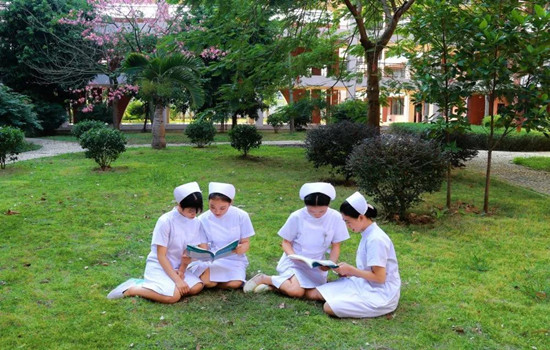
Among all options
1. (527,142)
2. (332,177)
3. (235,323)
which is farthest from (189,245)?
(527,142)

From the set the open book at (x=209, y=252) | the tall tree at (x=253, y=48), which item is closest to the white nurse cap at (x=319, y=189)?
the open book at (x=209, y=252)

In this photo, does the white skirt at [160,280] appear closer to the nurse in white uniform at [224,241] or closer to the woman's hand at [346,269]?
the nurse in white uniform at [224,241]

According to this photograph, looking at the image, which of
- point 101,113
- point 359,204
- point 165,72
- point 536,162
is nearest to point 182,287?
point 359,204

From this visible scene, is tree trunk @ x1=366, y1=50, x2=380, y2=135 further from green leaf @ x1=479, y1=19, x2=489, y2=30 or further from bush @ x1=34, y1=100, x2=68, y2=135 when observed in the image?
bush @ x1=34, y1=100, x2=68, y2=135

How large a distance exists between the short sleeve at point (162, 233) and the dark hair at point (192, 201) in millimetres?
192

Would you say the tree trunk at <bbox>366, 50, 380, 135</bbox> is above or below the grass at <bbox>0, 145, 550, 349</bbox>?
above

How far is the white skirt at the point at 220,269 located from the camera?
4.03m

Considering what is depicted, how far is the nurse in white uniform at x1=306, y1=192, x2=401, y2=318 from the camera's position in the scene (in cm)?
344

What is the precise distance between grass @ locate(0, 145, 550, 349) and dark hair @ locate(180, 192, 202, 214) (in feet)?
2.40

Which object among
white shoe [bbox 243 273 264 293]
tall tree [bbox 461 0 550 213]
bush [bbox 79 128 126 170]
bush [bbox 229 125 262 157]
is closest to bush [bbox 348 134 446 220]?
tall tree [bbox 461 0 550 213]

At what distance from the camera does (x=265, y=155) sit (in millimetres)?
13969

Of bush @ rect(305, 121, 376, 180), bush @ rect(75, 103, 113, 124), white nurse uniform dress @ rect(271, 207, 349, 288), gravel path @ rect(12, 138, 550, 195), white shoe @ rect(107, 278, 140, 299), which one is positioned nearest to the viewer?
white shoe @ rect(107, 278, 140, 299)

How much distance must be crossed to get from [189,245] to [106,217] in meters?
3.26

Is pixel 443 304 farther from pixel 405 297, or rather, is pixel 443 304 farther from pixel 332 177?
pixel 332 177
